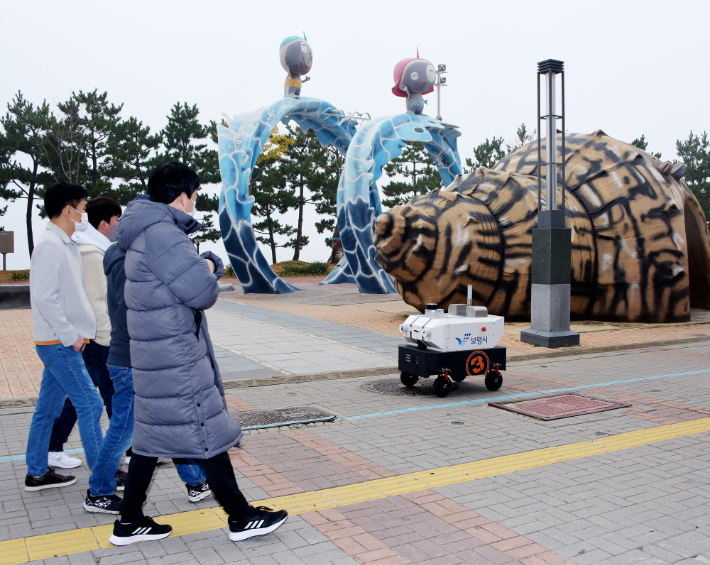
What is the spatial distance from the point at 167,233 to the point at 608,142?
1241cm

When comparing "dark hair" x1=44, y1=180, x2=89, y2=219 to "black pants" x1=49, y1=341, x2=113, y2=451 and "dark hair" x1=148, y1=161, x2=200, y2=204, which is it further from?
"dark hair" x1=148, y1=161, x2=200, y2=204

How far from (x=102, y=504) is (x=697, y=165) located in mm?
57333

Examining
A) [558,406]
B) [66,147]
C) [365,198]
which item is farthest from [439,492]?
[66,147]

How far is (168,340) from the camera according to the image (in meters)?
3.56

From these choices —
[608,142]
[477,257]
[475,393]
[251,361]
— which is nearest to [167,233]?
[475,393]

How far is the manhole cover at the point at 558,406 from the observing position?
6.50m

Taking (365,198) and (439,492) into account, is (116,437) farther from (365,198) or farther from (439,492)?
(365,198)

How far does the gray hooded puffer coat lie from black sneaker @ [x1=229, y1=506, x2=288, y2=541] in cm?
44

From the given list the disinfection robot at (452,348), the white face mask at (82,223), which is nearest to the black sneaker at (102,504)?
the white face mask at (82,223)

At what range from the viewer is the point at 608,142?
1397cm

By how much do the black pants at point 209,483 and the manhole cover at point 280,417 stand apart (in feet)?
7.63

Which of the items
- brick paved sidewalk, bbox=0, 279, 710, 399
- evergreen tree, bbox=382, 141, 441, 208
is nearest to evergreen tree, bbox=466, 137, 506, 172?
evergreen tree, bbox=382, 141, 441, 208

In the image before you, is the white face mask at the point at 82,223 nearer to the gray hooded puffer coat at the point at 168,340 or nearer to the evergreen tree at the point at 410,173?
the gray hooded puffer coat at the point at 168,340

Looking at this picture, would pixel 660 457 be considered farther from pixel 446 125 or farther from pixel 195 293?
pixel 446 125
